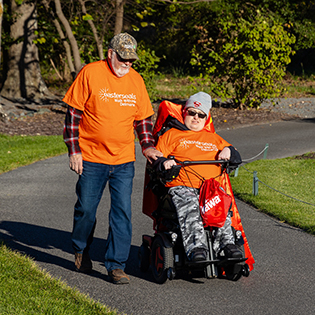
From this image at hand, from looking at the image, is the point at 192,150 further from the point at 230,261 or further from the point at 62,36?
the point at 62,36

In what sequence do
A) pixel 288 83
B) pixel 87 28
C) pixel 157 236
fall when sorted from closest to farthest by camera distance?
pixel 157 236 → pixel 87 28 → pixel 288 83

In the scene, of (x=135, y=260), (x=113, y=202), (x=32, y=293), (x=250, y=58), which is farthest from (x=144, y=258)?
(x=250, y=58)

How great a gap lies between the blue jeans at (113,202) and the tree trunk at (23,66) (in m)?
16.8

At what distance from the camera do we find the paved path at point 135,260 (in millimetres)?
4152

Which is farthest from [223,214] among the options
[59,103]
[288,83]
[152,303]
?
[288,83]

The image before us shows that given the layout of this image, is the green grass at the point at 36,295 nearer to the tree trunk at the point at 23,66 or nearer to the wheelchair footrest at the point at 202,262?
the wheelchair footrest at the point at 202,262

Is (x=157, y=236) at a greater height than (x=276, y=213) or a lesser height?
greater

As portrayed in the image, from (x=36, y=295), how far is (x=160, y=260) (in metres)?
1.09

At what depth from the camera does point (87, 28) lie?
2189cm

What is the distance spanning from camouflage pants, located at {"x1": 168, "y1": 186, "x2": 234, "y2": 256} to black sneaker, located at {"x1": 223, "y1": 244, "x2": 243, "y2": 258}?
1.9 inches

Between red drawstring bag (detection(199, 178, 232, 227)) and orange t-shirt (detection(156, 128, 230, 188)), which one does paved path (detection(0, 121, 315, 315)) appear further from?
orange t-shirt (detection(156, 128, 230, 188))

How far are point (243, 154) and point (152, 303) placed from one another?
7.52m

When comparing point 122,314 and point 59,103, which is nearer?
point 122,314

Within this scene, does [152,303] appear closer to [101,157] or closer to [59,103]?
[101,157]
